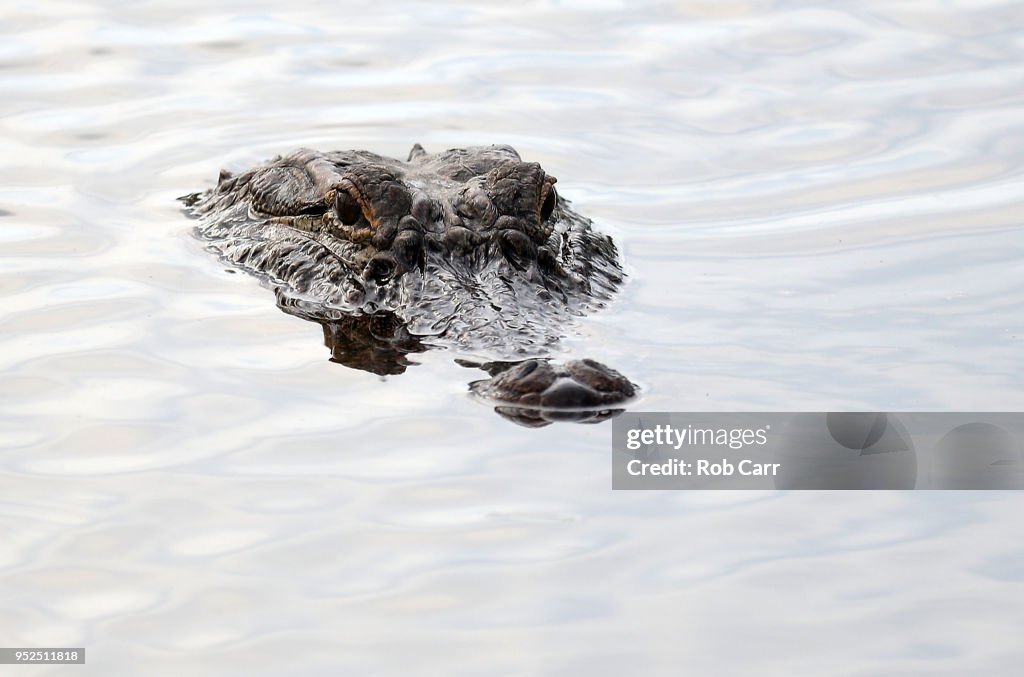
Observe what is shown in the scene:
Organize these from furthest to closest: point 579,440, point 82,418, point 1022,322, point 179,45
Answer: point 179,45, point 1022,322, point 82,418, point 579,440

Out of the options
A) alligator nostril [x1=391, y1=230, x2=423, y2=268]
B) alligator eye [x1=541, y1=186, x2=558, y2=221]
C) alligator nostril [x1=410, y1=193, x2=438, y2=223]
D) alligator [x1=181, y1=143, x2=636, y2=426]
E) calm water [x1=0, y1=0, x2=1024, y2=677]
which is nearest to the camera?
calm water [x1=0, y1=0, x2=1024, y2=677]

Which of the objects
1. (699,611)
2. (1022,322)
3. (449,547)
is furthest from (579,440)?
(1022,322)

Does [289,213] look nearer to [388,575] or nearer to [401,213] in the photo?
[401,213]

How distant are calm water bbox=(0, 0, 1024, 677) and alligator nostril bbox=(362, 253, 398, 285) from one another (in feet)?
1.61

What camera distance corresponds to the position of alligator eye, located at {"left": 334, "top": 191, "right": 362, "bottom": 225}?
8.41 m

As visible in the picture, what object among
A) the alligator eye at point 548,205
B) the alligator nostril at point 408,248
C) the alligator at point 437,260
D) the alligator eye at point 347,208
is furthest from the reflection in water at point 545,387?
the alligator eye at point 548,205

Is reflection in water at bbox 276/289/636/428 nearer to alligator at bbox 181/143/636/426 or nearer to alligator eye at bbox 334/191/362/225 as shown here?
alligator at bbox 181/143/636/426

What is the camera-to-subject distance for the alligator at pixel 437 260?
23.7 feet

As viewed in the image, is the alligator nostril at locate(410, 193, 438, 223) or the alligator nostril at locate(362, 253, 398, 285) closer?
the alligator nostril at locate(362, 253, 398, 285)

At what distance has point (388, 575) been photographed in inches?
212

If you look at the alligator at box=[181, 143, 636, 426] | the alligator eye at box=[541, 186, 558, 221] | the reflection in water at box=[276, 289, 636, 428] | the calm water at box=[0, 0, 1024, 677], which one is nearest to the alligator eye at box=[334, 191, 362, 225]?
the alligator at box=[181, 143, 636, 426]

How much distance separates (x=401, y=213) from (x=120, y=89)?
5791 mm

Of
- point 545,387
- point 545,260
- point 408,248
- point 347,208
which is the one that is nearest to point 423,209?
point 408,248

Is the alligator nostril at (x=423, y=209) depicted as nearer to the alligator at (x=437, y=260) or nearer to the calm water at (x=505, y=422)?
the alligator at (x=437, y=260)
